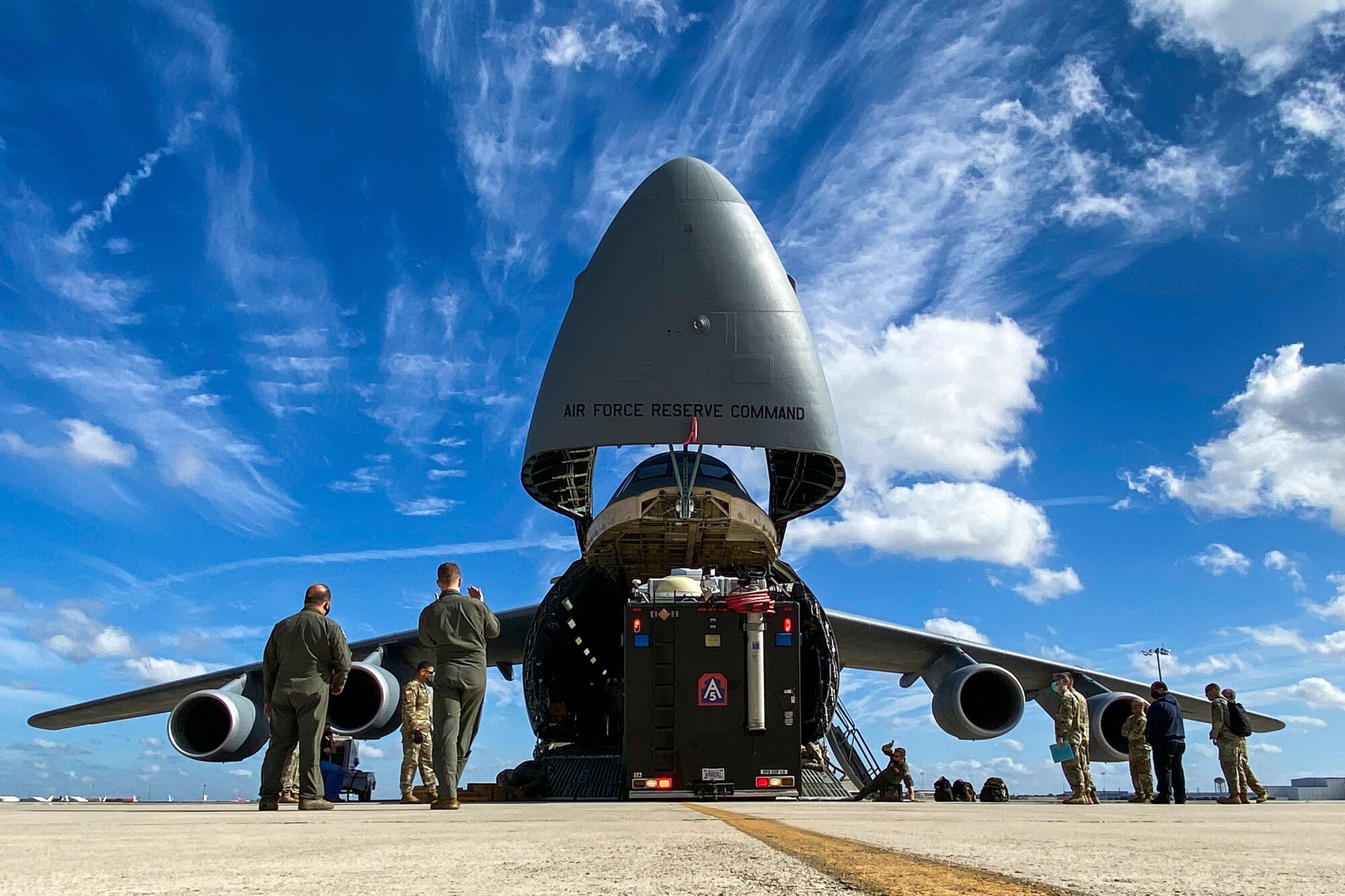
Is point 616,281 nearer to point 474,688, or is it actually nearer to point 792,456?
point 792,456

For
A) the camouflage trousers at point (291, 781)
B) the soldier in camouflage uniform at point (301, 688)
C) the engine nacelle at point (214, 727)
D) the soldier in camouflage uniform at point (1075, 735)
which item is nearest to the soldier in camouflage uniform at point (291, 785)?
the camouflage trousers at point (291, 781)

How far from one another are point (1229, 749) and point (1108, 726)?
12.4ft

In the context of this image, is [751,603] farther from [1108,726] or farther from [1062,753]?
[1108,726]

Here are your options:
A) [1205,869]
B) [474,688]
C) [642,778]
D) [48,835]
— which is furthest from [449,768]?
[1205,869]

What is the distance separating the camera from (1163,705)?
10.1 m

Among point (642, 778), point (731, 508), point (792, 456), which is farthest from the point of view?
point (792, 456)

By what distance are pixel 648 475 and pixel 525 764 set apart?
3.52 m

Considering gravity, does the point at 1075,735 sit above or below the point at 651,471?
below

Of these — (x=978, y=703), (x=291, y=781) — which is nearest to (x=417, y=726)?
(x=291, y=781)

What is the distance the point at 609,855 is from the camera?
2676 mm

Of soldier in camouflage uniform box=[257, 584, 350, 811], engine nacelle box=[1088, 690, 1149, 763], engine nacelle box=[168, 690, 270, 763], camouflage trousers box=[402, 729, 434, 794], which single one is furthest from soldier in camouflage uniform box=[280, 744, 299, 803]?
engine nacelle box=[1088, 690, 1149, 763]

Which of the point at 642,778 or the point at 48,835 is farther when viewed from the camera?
the point at 642,778

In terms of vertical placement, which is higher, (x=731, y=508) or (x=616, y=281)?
(x=616, y=281)

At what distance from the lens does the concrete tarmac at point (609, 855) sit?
1.93 meters
